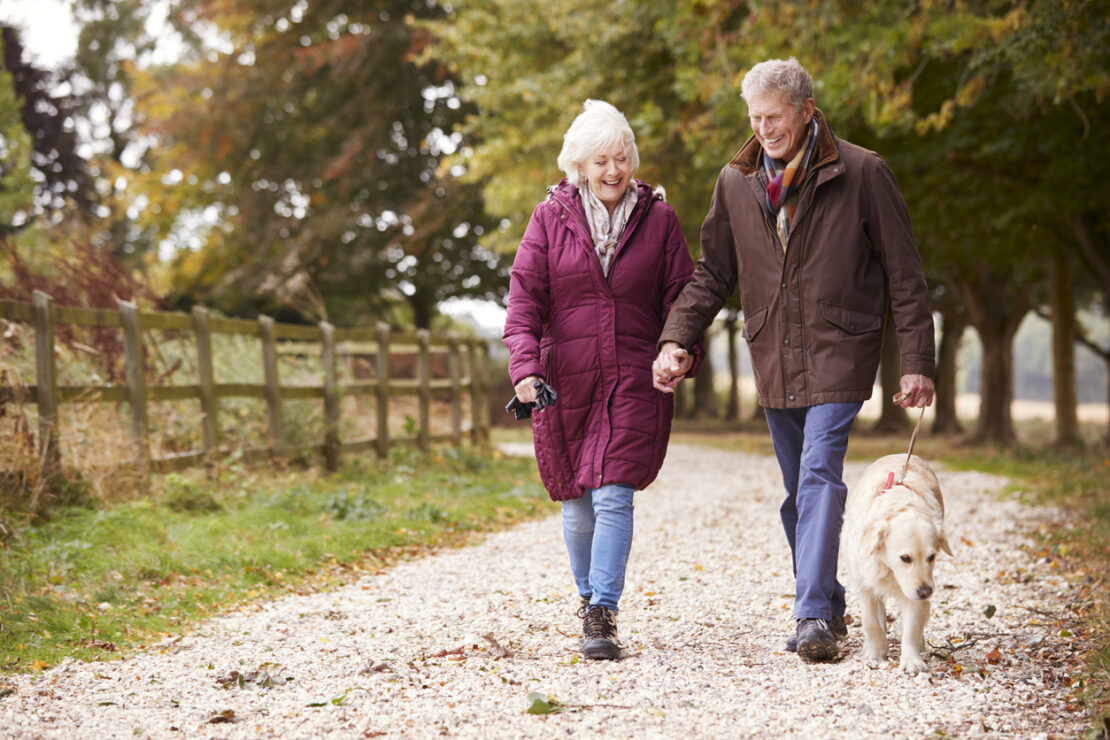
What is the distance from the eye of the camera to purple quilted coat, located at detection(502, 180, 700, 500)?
4.14 m

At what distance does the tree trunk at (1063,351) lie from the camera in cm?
1541

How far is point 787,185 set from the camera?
4.02 m

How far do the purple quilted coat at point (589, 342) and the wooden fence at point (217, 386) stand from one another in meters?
4.03

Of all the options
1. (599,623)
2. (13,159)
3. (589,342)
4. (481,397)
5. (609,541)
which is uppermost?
(13,159)

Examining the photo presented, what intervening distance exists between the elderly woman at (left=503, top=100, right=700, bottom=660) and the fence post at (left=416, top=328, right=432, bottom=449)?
25.7 ft

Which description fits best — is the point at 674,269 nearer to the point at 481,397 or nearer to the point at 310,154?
the point at 481,397

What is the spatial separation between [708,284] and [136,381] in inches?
201

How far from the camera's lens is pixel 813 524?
3979 mm

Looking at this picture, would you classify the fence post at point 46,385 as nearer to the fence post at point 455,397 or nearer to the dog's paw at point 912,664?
the dog's paw at point 912,664

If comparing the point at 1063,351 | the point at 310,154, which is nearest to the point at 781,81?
the point at 1063,351

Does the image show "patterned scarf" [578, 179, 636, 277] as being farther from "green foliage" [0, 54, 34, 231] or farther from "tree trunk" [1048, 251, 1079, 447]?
"green foliage" [0, 54, 34, 231]

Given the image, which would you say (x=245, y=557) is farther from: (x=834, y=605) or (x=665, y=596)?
(x=834, y=605)

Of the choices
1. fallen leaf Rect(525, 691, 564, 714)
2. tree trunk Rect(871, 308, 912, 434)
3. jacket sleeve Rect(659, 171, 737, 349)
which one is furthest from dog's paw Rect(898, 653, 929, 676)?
tree trunk Rect(871, 308, 912, 434)

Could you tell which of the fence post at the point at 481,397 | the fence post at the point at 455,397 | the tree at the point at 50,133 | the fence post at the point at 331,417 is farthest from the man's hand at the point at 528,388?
the tree at the point at 50,133
